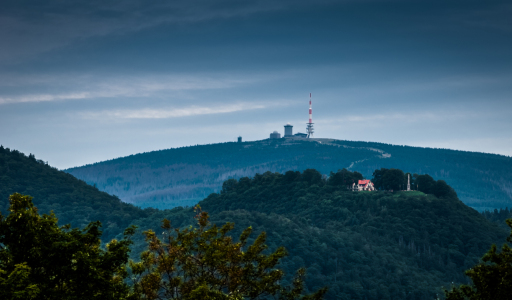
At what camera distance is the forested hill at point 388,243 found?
15238 cm

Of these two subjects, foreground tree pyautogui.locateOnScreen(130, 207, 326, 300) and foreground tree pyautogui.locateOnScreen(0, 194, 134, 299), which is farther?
foreground tree pyautogui.locateOnScreen(130, 207, 326, 300)

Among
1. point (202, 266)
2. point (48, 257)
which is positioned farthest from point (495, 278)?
point (48, 257)

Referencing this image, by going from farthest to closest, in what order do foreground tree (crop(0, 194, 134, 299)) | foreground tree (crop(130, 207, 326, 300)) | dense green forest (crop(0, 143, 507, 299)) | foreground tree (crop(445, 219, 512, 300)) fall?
dense green forest (crop(0, 143, 507, 299)), foreground tree (crop(130, 207, 326, 300)), foreground tree (crop(445, 219, 512, 300)), foreground tree (crop(0, 194, 134, 299))

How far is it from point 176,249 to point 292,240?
474 ft

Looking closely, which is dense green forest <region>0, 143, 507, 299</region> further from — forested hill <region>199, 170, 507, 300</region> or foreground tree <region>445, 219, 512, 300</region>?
foreground tree <region>445, 219, 512, 300</region>

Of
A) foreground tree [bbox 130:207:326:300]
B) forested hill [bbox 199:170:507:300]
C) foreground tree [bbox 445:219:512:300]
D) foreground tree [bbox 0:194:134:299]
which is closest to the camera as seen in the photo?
foreground tree [bbox 0:194:134:299]

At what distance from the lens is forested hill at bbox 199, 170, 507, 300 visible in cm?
15238

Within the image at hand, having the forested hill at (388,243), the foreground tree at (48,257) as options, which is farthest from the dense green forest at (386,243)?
the foreground tree at (48,257)

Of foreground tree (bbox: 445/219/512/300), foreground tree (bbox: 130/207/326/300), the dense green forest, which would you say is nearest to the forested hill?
the dense green forest

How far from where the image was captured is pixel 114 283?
100 feet

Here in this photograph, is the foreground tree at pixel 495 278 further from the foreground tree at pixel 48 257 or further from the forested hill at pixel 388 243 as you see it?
the forested hill at pixel 388 243

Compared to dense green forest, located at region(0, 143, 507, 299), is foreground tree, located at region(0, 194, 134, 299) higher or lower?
higher

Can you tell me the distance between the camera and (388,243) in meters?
185

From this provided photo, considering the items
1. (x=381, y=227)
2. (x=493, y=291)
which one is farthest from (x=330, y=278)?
(x=493, y=291)
